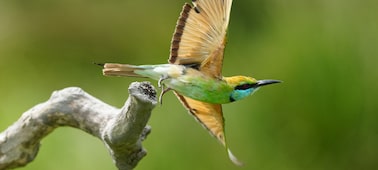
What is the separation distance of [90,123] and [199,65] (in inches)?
8.3

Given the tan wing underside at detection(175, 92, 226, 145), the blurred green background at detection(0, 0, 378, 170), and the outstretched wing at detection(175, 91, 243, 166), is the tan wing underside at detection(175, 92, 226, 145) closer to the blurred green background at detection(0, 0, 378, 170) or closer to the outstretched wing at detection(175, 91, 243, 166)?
the outstretched wing at detection(175, 91, 243, 166)

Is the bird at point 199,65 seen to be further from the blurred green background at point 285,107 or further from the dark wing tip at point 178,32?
the blurred green background at point 285,107

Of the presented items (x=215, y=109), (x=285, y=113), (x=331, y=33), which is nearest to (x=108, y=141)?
(x=215, y=109)

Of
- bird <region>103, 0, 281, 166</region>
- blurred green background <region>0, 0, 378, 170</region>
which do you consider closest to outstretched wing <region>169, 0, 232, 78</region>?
bird <region>103, 0, 281, 166</region>

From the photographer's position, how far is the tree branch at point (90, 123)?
3.34ft

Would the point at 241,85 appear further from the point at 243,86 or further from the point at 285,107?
the point at 285,107

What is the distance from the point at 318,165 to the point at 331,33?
1.05 ft

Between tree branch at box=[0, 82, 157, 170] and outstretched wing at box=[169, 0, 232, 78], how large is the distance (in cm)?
7

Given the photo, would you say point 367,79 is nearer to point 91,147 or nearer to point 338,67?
point 338,67

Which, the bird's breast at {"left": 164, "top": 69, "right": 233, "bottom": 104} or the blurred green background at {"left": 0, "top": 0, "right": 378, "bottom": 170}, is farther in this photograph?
the blurred green background at {"left": 0, "top": 0, "right": 378, "bottom": 170}

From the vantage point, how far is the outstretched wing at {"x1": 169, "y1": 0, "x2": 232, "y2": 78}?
1.04 meters

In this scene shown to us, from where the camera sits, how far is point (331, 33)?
221 cm

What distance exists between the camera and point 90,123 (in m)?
1.19

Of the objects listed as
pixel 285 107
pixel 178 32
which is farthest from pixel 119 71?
pixel 285 107
